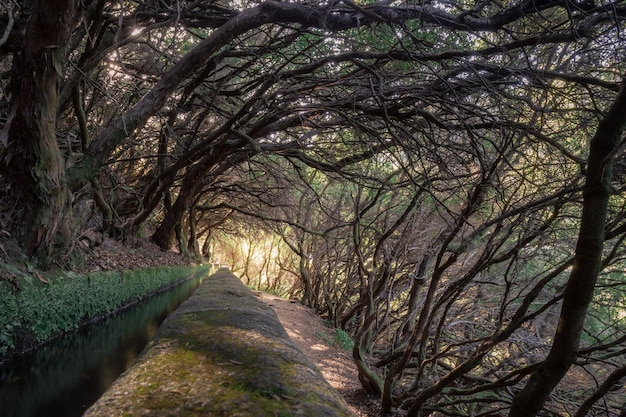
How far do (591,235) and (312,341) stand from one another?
7.01 m

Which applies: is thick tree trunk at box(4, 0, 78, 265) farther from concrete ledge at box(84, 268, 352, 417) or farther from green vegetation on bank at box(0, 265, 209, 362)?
concrete ledge at box(84, 268, 352, 417)

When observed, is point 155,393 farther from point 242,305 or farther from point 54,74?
point 54,74

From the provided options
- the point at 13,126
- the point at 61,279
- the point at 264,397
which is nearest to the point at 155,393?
the point at 264,397

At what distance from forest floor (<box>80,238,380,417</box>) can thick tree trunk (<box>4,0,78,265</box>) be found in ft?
4.49

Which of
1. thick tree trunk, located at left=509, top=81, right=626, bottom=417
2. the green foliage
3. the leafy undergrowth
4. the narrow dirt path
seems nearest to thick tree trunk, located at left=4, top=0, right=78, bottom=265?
the leafy undergrowth

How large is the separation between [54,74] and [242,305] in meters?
4.08

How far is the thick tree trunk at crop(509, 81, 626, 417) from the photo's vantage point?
1983mm

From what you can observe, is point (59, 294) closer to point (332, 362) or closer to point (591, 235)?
point (332, 362)

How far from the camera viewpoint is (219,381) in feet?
5.52

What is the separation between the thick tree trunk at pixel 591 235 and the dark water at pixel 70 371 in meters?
3.53

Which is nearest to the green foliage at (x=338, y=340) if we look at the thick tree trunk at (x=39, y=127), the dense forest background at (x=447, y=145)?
the dense forest background at (x=447, y=145)

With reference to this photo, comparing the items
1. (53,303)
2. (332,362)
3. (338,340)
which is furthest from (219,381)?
(338,340)

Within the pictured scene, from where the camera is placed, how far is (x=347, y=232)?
11.7m

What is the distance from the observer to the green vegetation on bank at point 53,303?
159 inches
